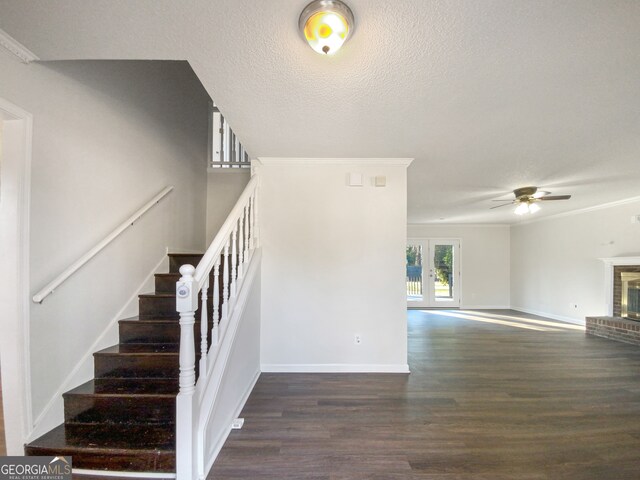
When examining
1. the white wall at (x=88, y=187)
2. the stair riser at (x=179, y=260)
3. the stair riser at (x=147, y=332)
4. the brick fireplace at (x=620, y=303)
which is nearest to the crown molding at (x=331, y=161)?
the white wall at (x=88, y=187)

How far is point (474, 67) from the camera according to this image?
1533 millimetres

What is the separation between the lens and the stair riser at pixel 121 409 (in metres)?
1.68

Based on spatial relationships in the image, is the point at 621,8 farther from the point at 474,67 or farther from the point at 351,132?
the point at 351,132

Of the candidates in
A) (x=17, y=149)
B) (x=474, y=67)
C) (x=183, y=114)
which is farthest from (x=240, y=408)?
(x=183, y=114)

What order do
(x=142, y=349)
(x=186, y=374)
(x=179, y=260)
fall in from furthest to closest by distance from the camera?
(x=179, y=260) < (x=142, y=349) < (x=186, y=374)

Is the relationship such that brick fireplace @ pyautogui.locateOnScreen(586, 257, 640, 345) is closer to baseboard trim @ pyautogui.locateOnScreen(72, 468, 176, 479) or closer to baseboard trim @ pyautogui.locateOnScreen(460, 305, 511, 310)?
baseboard trim @ pyautogui.locateOnScreen(460, 305, 511, 310)

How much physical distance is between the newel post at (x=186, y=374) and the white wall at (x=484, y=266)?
746 cm

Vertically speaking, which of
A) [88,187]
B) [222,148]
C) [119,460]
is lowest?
[119,460]

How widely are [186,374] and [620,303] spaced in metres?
6.80

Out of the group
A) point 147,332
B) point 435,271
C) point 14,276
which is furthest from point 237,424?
point 435,271

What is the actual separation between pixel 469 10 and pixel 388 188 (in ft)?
6.01

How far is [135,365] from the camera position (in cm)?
193

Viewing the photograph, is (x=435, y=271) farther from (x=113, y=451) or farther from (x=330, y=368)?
(x=113, y=451)

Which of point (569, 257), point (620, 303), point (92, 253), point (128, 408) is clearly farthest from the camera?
point (569, 257)
